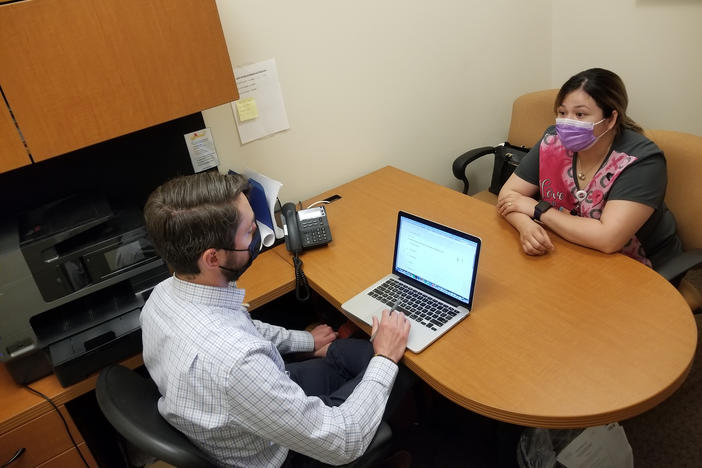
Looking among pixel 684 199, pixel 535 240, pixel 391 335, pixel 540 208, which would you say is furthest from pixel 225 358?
pixel 684 199

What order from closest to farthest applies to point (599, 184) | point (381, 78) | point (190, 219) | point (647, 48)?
1. point (190, 219)
2. point (599, 184)
3. point (381, 78)
4. point (647, 48)

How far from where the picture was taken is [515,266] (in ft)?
4.91

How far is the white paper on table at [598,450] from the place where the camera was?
55.1 inches

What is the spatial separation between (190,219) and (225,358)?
1.05 ft

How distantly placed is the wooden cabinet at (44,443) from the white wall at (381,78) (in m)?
1.05

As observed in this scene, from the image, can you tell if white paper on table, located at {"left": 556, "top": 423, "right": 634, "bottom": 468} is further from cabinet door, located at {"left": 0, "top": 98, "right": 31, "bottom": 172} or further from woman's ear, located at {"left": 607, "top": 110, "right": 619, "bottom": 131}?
cabinet door, located at {"left": 0, "top": 98, "right": 31, "bottom": 172}

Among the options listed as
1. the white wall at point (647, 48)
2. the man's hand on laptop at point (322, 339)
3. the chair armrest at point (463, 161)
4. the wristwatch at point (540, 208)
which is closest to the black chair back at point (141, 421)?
the man's hand on laptop at point (322, 339)

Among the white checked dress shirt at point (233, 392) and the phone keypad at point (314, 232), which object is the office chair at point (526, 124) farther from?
the white checked dress shirt at point (233, 392)

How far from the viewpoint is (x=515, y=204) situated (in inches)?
66.7

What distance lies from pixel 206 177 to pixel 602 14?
2.27 m

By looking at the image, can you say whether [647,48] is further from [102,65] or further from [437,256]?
[102,65]

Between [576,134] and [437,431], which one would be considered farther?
[437,431]

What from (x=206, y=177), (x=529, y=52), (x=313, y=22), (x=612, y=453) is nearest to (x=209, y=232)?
(x=206, y=177)

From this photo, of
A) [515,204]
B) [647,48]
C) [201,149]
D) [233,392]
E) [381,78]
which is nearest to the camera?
[233,392]
